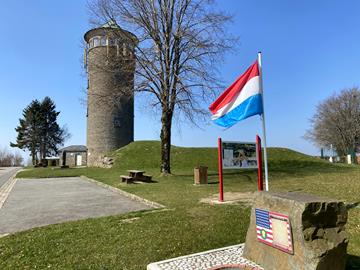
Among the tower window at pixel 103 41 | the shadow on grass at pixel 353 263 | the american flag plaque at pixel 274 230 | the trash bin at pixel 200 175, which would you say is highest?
the tower window at pixel 103 41

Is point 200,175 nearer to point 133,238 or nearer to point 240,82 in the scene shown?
point 240,82

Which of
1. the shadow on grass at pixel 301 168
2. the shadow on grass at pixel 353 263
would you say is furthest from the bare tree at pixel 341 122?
the shadow on grass at pixel 353 263

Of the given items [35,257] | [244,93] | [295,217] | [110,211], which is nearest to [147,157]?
[110,211]

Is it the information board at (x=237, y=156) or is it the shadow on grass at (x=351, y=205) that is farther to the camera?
the information board at (x=237, y=156)

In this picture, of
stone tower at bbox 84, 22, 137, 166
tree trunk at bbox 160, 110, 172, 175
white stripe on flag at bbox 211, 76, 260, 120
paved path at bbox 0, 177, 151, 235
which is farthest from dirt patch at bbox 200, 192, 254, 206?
stone tower at bbox 84, 22, 137, 166

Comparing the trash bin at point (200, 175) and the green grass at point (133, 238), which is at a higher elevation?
the trash bin at point (200, 175)

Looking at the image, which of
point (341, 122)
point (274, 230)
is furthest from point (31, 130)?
point (274, 230)

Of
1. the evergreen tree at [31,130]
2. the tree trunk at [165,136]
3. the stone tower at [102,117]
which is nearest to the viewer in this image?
the tree trunk at [165,136]

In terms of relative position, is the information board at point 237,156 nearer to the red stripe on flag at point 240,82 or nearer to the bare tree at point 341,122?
the red stripe on flag at point 240,82

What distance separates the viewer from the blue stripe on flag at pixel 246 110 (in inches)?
316

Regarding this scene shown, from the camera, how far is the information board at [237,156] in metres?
10.5

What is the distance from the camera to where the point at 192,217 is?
7492 mm

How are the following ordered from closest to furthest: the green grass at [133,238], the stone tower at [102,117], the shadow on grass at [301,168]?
1. the green grass at [133,238]
2. the shadow on grass at [301,168]
3. the stone tower at [102,117]

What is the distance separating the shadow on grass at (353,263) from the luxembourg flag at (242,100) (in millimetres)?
3963
